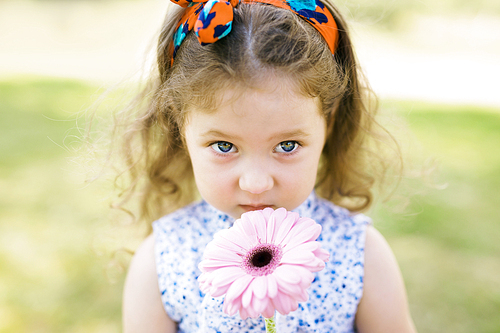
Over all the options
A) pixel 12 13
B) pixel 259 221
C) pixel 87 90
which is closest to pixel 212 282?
pixel 259 221

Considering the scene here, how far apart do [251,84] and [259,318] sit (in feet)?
1.97

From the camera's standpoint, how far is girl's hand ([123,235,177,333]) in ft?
4.28

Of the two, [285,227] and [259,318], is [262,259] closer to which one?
[285,227]

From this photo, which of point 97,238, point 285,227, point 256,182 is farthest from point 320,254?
point 97,238

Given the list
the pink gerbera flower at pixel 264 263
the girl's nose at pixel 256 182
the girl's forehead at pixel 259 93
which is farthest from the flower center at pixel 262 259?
the girl's forehead at pixel 259 93

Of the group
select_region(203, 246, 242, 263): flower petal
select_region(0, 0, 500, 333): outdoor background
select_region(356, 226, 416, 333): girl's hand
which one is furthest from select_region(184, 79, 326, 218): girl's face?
select_region(0, 0, 500, 333): outdoor background

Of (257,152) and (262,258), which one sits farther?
(257,152)

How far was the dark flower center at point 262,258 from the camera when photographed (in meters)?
0.84

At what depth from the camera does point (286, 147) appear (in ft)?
3.58

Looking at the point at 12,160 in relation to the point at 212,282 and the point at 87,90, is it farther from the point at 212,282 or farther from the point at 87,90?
the point at 212,282

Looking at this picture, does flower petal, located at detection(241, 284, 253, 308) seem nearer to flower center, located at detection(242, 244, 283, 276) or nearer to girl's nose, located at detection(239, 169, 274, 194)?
flower center, located at detection(242, 244, 283, 276)

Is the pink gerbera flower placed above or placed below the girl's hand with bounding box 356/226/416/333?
above

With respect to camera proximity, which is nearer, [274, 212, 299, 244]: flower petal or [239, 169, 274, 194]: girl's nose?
[274, 212, 299, 244]: flower petal

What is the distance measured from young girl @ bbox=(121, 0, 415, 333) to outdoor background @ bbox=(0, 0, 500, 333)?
195 mm
